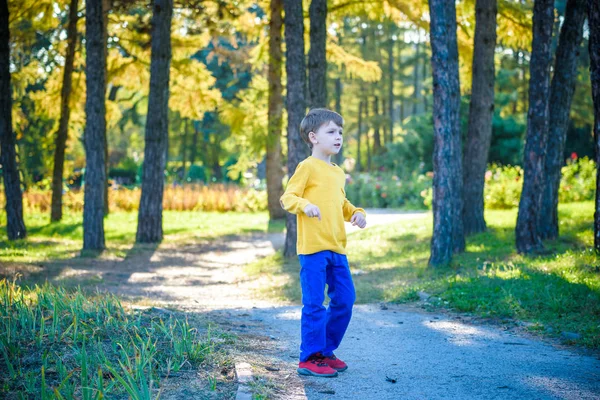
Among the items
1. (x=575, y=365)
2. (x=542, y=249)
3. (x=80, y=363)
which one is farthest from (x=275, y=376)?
(x=542, y=249)

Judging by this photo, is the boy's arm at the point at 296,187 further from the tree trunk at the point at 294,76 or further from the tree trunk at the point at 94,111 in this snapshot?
the tree trunk at the point at 94,111

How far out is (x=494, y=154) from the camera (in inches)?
1160

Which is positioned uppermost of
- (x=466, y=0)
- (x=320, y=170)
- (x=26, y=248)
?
(x=466, y=0)

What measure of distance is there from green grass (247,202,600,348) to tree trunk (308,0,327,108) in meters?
3.36

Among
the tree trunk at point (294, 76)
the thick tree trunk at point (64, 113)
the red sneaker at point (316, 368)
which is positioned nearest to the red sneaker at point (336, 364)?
the red sneaker at point (316, 368)

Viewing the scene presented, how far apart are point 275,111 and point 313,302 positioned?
1533cm

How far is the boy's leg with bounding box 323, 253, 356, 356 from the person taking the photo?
16.2 feet

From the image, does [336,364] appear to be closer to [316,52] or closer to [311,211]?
[311,211]

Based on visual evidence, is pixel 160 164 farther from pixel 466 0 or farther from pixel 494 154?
pixel 494 154

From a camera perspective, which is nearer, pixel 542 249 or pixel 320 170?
pixel 320 170

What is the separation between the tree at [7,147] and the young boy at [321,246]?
11.8 m

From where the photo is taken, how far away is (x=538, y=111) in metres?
9.95

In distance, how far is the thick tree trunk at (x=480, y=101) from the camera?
41.9ft

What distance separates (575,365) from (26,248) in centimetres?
1156
